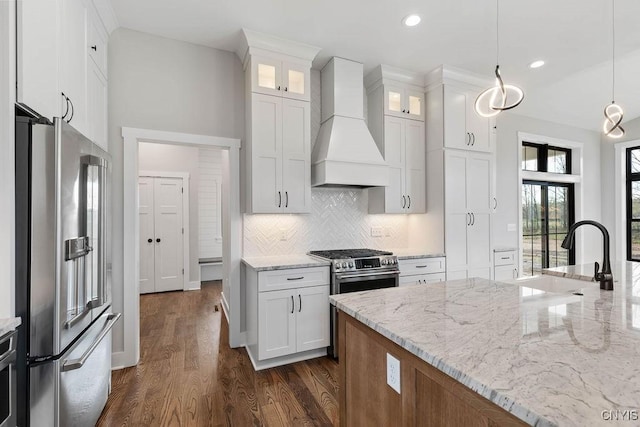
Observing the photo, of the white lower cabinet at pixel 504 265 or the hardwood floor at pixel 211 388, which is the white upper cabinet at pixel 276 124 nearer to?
the hardwood floor at pixel 211 388

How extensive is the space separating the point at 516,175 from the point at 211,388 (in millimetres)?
4736

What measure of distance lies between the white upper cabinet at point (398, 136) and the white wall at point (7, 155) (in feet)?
9.93

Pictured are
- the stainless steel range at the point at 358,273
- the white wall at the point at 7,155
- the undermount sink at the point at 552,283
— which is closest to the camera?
the white wall at the point at 7,155

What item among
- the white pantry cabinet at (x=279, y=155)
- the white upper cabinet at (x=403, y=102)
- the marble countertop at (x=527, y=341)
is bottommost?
the marble countertop at (x=527, y=341)

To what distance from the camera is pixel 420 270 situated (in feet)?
11.4

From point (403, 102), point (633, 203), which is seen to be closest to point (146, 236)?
point (403, 102)

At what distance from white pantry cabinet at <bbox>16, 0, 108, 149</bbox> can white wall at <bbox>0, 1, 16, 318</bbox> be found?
0.12 ft

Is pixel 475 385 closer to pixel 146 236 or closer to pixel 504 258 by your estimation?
pixel 504 258

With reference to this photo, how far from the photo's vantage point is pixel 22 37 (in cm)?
135

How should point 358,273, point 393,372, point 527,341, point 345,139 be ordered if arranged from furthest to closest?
1. point 345,139
2. point 358,273
3. point 393,372
4. point 527,341

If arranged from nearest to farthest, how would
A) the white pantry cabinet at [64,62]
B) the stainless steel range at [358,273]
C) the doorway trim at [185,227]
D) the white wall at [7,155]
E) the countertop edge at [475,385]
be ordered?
1. the countertop edge at [475,385]
2. the white wall at [7,155]
3. the white pantry cabinet at [64,62]
4. the stainless steel range at [358,273]
5. the doorway trim at [185,227]

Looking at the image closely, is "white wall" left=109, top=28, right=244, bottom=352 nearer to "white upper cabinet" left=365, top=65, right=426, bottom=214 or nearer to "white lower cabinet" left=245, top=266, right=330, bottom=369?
"white lower cabinet" left=245, top=266, right=330, bottom=369

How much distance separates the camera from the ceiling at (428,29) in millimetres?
2570

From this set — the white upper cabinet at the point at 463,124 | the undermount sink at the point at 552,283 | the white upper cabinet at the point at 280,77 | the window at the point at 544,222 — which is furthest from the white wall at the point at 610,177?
the white upper cabinet at the point at 280,77
